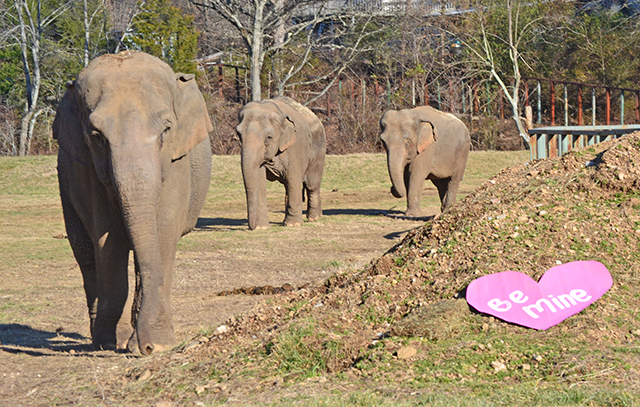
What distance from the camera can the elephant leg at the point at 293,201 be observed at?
17.0 m

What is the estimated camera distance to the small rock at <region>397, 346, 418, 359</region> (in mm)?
5719

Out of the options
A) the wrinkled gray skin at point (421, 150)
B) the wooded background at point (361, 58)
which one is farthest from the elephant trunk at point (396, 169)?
the wooded background at point (361, 58)

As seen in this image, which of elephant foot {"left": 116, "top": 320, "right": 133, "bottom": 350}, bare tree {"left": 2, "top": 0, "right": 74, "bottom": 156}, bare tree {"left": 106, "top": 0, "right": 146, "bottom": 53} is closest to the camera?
elephant foot {"left": 116, "top": 320, "right": 133, "bottom": 350}

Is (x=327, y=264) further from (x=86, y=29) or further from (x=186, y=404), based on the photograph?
(x=86, y=29)

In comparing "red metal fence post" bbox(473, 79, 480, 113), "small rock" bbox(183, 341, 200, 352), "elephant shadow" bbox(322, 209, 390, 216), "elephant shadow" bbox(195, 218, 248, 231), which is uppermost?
"red metal fence post" bbox(473, 79, 480, 113)

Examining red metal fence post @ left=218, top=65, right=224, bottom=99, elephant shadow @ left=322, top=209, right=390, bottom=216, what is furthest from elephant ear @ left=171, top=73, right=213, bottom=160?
red metal fence post @ left=218, top=65, right=224, bottom=99

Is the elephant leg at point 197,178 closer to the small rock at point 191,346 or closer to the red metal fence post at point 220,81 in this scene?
the small rock at point 191,346

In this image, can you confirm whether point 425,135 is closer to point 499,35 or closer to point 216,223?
point 216,223

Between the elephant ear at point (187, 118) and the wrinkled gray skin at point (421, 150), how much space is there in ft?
32.0

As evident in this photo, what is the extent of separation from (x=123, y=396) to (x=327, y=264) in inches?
262

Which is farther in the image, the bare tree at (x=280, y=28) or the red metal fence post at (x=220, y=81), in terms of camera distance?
the red metal fence post at (x=220, y=81)

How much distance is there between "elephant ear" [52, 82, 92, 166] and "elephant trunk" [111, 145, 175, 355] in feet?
2.59

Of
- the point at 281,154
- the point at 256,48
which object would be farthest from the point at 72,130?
the point at 256,48

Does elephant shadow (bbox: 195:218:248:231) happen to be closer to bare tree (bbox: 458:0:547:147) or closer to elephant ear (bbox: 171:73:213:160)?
elephant ear (bbox: 171:73:213:160)
